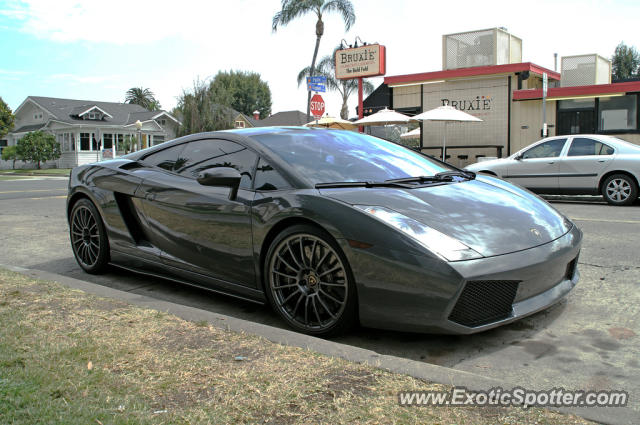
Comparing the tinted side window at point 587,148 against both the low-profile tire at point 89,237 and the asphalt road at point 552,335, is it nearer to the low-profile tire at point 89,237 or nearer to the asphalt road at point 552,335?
the asphalt road at point 552,335

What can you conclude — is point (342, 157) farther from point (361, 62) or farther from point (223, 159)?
point (361, 62)

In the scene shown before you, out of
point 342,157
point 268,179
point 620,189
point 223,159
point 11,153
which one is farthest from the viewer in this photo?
point 11,153

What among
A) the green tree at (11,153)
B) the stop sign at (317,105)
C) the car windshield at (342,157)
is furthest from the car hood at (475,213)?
the green tree at (11,153)

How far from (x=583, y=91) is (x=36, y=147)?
3861 cm

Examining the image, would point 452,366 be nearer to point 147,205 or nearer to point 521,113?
point 147,205

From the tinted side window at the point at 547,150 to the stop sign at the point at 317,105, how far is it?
Answer: 492 cm

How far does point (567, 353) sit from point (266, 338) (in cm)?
163

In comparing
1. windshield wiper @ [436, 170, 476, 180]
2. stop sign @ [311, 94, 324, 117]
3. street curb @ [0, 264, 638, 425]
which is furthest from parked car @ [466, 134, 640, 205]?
street curb @ [0, 264, 638, 425]

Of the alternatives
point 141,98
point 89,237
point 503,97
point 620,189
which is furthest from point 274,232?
point 141,98

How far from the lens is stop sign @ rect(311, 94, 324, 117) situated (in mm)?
13664

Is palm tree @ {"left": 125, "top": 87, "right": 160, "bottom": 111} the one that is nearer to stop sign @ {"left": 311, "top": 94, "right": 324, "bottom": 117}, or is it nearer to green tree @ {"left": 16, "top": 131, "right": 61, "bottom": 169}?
green tree @ {"left": 16, "top": 131, "right": 61, "bottom": 169}

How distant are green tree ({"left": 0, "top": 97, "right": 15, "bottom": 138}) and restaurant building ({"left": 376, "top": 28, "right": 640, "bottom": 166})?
132ft

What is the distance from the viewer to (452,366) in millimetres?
2893

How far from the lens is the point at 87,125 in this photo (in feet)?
151
